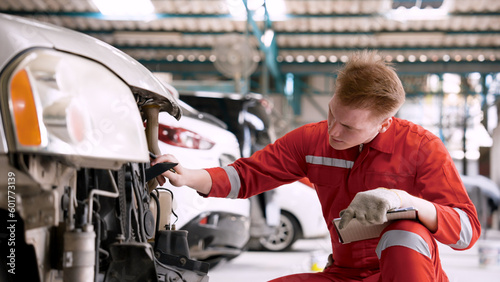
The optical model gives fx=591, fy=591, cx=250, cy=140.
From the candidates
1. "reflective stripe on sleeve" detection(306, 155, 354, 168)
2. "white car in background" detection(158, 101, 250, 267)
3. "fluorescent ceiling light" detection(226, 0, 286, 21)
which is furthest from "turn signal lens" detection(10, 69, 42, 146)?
"fluorescent ceiling light" detection(226, 0, 286, 21)

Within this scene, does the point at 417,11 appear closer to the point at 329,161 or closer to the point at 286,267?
the point at 286,267

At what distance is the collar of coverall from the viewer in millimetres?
2072

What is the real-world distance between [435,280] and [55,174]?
3.73 feet

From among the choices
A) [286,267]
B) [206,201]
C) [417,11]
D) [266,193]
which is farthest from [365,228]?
[417,11]

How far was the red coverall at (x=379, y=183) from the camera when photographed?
1.77 metres

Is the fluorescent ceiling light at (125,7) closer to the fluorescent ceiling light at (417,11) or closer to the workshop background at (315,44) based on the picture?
the workshop background at (315,44)

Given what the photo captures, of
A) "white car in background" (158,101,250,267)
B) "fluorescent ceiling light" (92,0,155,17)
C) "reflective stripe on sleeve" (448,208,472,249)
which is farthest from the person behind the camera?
"fluorescent ceiling light" (92,0,155,17)

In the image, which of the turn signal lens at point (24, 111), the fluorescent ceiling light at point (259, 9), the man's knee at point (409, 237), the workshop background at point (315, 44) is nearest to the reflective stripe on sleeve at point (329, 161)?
the man's knee at point (409, 237)

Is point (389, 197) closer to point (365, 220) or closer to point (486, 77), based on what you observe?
point (365, 220)

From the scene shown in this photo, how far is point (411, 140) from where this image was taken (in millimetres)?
2066

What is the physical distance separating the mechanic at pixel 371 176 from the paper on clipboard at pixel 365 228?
0.02m

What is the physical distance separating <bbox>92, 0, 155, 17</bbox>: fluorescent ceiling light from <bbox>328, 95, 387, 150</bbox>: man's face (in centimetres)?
1014

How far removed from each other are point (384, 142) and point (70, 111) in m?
1.15

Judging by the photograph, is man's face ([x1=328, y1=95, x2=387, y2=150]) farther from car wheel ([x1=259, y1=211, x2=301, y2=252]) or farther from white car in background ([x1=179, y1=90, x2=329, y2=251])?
car wheel ([x1=259, y1=211, x2=301, y2=252])
